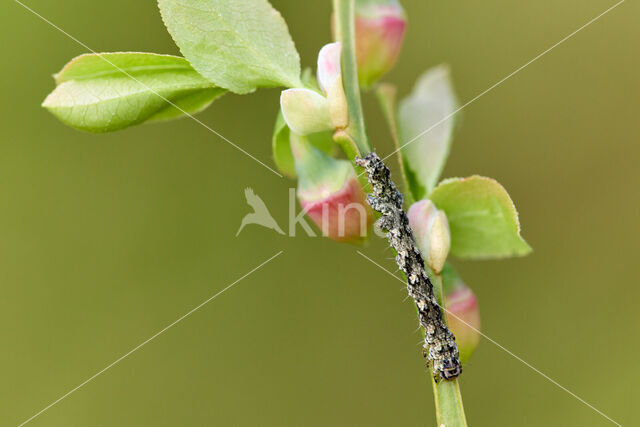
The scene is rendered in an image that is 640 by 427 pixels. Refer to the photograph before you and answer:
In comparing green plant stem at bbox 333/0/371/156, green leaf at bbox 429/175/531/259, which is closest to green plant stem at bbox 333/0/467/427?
green plant stem at bbox 333/0/371/156

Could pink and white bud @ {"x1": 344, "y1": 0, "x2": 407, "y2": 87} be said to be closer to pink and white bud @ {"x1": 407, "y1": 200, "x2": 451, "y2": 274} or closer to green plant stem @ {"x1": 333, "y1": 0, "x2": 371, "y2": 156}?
green plant stem @ {"x1": 333, "y1": 0, "x2": 371, "y2": 156}

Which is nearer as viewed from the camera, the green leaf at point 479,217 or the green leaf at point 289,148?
the green leaf at point 479,217

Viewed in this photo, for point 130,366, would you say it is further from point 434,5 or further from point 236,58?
point 236,58

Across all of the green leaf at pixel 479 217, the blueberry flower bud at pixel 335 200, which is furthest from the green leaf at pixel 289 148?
the green leaf at pixel 479 217

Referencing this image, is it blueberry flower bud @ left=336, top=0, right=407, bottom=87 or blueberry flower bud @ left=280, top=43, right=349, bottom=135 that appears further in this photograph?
blueberry flower bud @ left=336, top=0, right=407, bottom=87

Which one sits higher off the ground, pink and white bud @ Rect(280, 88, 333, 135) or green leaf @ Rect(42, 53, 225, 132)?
green leaf @ Rect(42, 53, 225, 132)

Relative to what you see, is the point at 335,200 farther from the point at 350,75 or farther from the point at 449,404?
the point at 449,404

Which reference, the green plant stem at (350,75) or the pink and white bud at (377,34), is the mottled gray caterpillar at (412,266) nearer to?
the green plant stem at (350,75)
